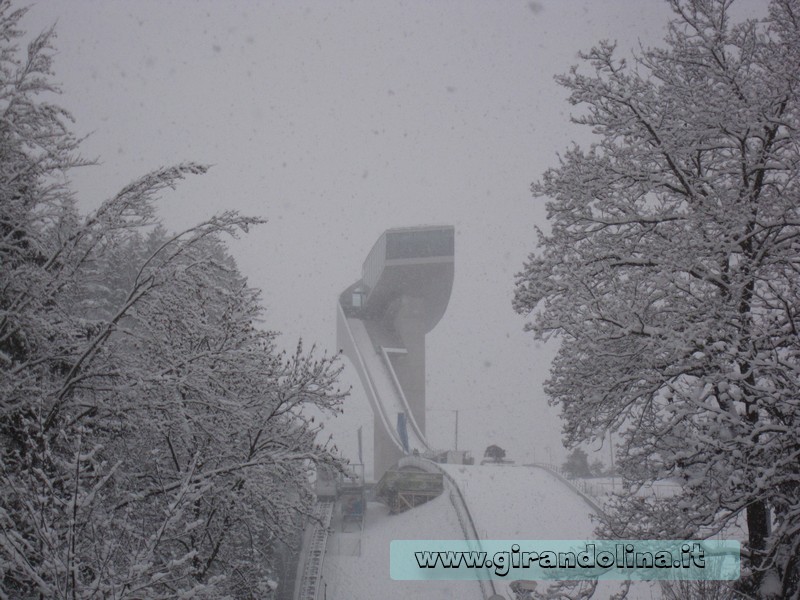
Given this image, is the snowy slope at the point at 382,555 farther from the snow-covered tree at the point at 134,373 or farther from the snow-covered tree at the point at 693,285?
the snow-covered tree at the point at 693,285

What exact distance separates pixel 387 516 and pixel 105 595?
24.2 m

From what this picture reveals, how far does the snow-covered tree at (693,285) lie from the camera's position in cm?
527

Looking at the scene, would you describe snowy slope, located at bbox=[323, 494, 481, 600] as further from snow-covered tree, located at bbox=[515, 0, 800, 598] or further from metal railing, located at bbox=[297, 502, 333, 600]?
snow-covered tree, located at bbox=[515, 0, 800, 598]

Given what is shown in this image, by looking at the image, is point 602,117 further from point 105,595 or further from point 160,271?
point 105,595

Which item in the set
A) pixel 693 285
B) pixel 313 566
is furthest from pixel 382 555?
pixel 693 285

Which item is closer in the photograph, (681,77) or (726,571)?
(726,571)

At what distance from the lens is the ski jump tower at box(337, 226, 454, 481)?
4956 cm

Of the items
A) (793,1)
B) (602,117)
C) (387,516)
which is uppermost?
(793,1)

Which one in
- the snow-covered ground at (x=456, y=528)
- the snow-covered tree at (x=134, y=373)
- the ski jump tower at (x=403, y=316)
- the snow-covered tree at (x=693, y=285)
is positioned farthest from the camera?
the ski jump tower at (x=403, y=316)

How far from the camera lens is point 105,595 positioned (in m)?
4.75

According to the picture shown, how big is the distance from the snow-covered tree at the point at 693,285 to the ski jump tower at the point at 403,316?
41563 millimetres

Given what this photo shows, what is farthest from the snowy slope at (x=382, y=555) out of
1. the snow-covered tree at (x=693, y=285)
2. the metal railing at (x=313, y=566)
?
the snow-covered tree at (x=693, y=285)

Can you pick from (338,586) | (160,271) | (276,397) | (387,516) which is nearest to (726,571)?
(276,397)

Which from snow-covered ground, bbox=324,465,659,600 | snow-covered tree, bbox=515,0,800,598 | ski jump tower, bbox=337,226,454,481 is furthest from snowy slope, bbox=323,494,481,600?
ski jump tower, bbox=337,226,454,481
